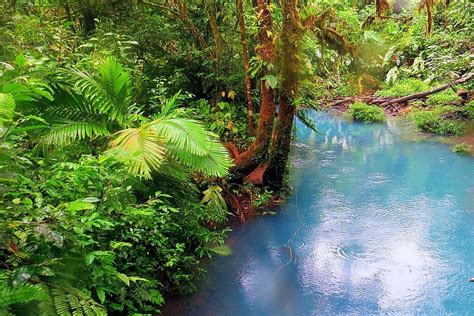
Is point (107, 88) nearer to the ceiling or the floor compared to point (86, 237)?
nearer to the ceiling

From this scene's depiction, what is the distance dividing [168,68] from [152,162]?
3.26 meters

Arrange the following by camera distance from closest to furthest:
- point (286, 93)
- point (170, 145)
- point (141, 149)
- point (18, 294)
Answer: point (18, 294) → point (141, 149) → point (170, 145) → point (286, 93)

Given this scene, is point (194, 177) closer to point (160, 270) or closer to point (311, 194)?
point (160, 270)

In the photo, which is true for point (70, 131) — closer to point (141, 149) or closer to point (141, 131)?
point (141, 131)

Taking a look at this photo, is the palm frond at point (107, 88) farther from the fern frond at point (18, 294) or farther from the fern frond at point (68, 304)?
the fern frond at point (18, 294)

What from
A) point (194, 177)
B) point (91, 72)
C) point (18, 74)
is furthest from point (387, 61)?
point (18, 74)

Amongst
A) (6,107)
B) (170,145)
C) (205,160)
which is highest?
(6,107)

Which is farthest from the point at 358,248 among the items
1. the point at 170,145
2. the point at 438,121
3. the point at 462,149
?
the point at 438,121

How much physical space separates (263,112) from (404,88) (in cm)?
797

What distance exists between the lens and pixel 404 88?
37.6ft

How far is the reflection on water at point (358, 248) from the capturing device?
10.9 ft

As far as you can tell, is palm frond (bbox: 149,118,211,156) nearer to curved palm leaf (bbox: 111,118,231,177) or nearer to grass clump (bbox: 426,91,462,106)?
curved palm leaf (bbox: 111,118,231,177)

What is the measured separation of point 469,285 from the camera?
3486mm

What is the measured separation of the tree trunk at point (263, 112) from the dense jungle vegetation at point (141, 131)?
0.05 feet
